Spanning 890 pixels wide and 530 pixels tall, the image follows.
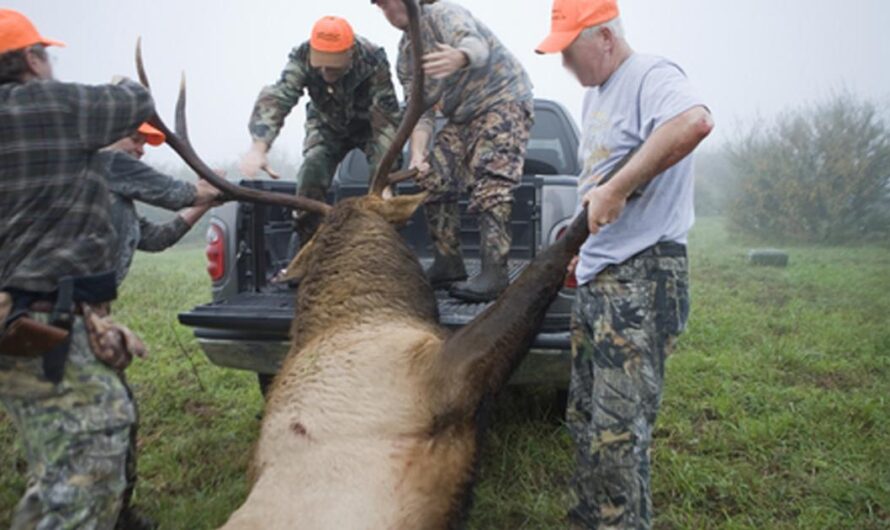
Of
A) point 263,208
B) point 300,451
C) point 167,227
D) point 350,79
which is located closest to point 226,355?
point 167,227

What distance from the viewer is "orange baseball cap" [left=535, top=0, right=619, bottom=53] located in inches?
110

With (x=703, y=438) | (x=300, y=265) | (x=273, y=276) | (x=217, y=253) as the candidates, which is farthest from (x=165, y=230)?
(x=703, y=438)

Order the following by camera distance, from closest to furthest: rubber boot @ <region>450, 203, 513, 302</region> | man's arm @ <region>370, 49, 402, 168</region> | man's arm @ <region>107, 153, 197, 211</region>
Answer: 1. man's arm @ <region>107, 153, 197, 211</region>
2. rubber boot @ <region>450, 203, 513, 302</region>
3. man's arm @ <region>370, 49, 402, 168</region>

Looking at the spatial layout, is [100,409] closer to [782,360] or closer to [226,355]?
[226,355]

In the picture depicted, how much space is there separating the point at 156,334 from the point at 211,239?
12.3ft

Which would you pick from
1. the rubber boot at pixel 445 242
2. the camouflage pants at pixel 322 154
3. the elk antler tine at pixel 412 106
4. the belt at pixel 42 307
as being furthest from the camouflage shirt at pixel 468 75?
the belt at pixel 42 307

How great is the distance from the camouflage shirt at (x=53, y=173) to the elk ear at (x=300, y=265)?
1.20 meters

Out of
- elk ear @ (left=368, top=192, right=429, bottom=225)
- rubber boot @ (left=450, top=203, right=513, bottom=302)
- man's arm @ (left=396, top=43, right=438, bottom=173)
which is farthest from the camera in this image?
man's arm @ (left=396, top=43, right=438, bottom=173)

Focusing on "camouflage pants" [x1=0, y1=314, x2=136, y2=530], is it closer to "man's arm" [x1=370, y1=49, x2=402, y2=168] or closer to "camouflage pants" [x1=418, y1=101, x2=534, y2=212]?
"camouflage pants" [x1=418, y1=101, x2=534, y2=212]

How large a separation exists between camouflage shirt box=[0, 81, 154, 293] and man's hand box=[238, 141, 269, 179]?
1.99 metres

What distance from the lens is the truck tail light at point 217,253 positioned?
486cm

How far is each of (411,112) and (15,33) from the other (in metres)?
2.01

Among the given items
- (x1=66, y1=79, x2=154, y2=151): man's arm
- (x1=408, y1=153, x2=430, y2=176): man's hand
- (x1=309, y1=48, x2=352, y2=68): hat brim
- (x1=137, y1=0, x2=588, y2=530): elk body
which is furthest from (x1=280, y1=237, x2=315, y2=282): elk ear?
(x1=309, y1=48, x2=352, y2=68): hat brim

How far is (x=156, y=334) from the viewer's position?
26.9ft
